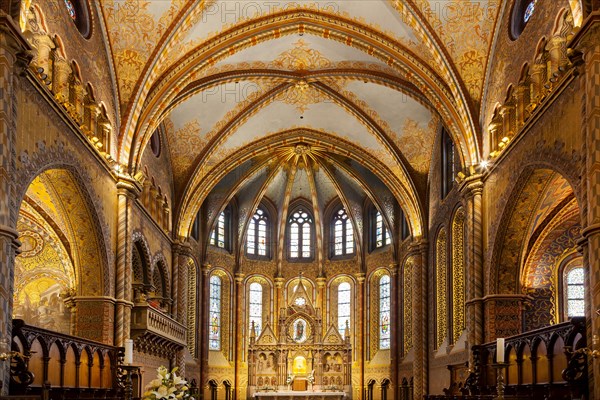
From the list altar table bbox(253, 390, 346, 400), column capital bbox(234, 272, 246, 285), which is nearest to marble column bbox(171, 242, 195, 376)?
altar table bbox(253, 390, 346, 400)

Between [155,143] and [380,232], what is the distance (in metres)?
12.7

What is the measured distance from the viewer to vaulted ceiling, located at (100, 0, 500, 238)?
72.4 ft

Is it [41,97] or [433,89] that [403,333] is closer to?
[433,89]

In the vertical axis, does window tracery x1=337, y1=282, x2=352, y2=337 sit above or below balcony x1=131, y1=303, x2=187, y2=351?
above

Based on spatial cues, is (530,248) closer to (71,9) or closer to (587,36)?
(587,36)

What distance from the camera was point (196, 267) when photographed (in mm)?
35812

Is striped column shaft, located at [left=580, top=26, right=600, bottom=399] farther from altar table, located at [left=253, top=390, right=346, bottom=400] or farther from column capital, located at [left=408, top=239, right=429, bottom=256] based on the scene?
altar table, located at [left=253, top=390, right=346, bottom=400]

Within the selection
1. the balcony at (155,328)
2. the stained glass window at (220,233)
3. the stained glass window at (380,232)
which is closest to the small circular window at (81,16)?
the balcony at (155,328)

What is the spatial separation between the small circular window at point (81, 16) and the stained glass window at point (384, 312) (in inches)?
790

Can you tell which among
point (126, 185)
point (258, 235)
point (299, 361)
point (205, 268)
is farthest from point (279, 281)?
point (126, 185)

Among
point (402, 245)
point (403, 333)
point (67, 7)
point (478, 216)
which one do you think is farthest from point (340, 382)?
point (67, 7)

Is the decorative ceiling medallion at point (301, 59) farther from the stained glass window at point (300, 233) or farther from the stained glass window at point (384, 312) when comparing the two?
the stained glass window at point (300, 233)

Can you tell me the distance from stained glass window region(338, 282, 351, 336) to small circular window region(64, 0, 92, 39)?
68.0ft

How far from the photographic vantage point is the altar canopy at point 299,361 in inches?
Result: 1393
